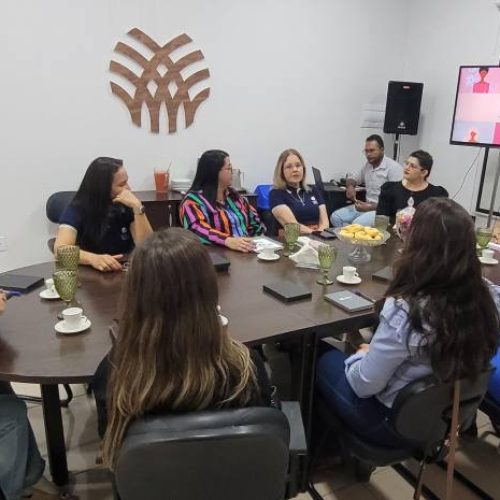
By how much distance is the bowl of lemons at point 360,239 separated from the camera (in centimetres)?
225

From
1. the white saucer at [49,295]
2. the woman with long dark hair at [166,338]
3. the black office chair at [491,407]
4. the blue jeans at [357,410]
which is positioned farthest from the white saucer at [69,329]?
the black office chair at [491,407]

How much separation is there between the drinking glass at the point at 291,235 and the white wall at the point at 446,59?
10.1 feet

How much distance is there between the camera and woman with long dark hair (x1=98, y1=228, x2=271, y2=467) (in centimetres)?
103

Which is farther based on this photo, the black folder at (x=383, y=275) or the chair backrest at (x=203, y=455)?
the black folder at (x=383, y=275)

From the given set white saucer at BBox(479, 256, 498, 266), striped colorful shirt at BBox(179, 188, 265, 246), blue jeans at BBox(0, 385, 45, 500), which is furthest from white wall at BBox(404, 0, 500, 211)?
blue jeans at BBox(0, 385, 45, 500)

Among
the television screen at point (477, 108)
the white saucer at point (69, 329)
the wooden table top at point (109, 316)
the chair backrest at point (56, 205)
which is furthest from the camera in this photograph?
the television screen at point (477, 108)

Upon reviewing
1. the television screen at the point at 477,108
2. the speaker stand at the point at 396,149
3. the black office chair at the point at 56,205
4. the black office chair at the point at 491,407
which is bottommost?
the black office chair at the point at 491,407

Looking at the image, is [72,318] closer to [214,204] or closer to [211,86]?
[214,204]

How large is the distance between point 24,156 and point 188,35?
1695 millimetres

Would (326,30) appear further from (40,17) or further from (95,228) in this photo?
(95,228)

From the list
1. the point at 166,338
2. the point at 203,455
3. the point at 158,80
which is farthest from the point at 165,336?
the point at 158,80

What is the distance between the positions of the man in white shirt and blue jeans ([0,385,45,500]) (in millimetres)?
3469

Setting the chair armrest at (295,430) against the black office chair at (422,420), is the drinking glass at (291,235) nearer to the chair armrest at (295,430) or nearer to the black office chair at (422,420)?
the black office chair at (422,420)

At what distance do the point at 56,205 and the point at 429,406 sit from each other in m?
3.08
